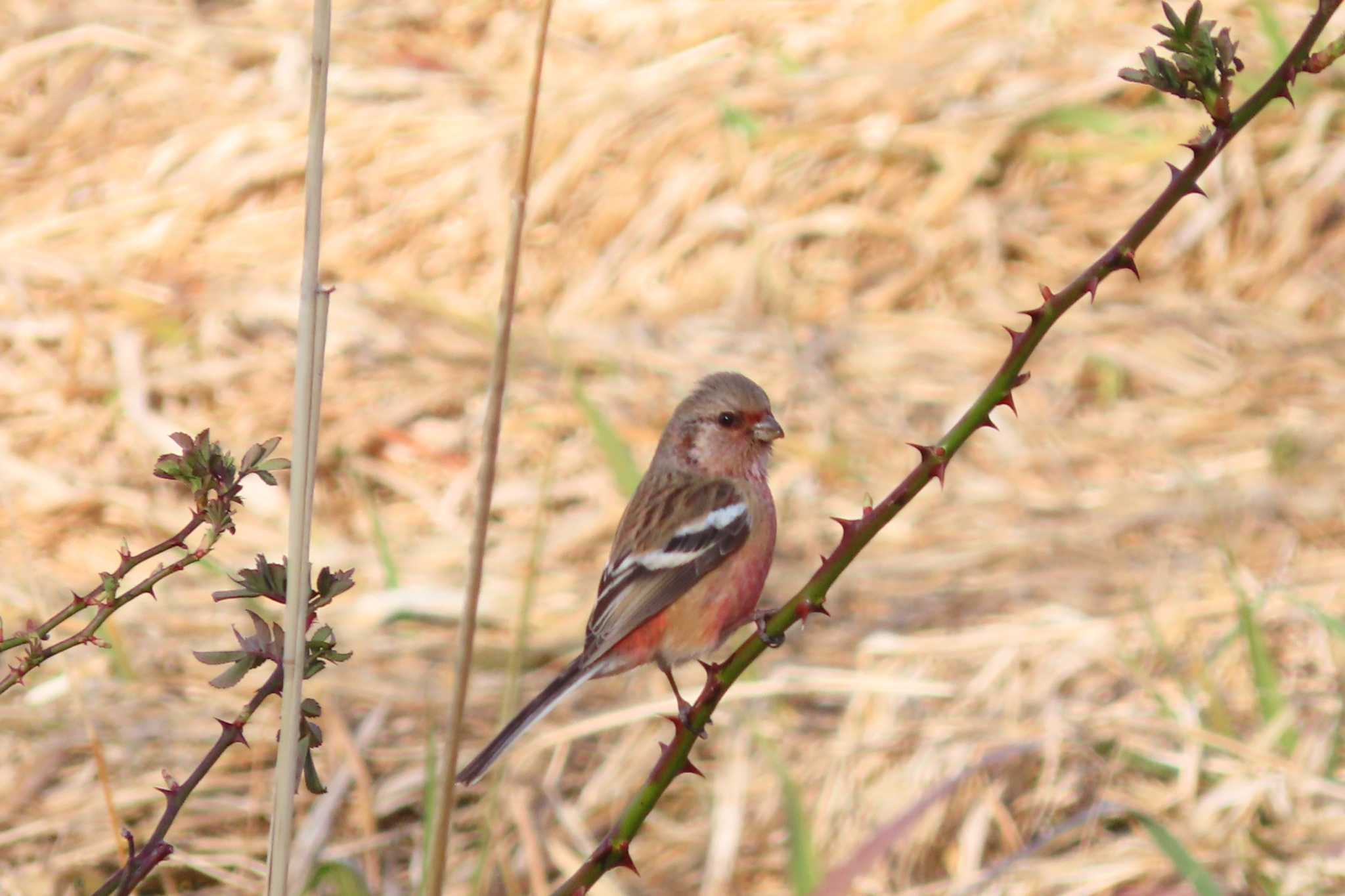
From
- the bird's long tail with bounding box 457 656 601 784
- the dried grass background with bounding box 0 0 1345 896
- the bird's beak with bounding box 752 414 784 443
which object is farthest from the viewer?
the dried grass background with bounding box 0 0 1345 896

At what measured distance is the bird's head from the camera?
10.2ft

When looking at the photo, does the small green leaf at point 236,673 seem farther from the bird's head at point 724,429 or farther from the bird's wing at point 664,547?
the bird's head at point 724,429

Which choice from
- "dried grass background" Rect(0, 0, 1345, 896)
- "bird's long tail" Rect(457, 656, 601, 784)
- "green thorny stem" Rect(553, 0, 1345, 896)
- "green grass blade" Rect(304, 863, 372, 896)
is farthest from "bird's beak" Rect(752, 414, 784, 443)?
"green thorny stem" Rect(553, 0, 1345, 896)

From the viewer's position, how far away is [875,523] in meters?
1.37

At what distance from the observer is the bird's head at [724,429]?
310cm

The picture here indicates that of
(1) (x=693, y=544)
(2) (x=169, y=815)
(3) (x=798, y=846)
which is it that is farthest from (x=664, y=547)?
(2) (x=169, y=815)

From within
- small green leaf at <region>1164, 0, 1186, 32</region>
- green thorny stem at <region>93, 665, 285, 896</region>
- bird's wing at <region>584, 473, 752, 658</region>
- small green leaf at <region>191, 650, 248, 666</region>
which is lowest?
green thorny stem at <region>93, 665, 285, 896</region>

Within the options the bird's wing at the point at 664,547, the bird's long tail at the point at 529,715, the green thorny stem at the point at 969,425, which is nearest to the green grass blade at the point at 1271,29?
the bird's wing at the point at 664,547

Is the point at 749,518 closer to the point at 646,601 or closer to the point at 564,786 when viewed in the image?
the point at 646,601

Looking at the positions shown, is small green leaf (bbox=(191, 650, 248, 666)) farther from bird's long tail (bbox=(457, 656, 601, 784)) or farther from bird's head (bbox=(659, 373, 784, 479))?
bird's head (bbox=(659, 373, 784, 479))

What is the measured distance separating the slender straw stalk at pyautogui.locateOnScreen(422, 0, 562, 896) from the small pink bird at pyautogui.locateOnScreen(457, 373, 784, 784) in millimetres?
1141

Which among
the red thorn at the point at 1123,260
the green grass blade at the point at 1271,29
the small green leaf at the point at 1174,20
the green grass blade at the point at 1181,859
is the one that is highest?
the green grass blade at the point at 1271,29

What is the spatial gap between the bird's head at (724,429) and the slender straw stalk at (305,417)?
1.73m

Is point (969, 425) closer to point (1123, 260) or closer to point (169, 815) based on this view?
point (1123, 260)
